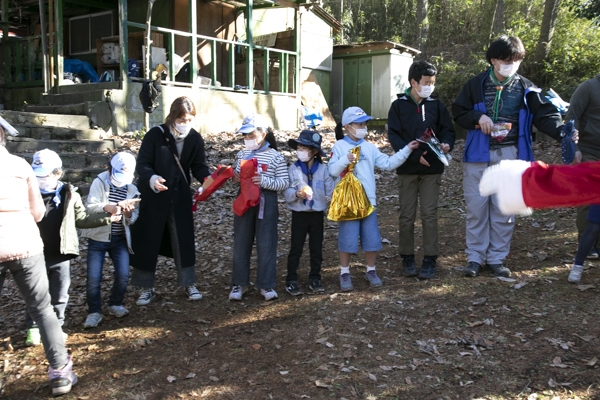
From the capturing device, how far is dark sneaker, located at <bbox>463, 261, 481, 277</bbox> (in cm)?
561

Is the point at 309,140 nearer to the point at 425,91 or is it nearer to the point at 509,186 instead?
the point at 425,91

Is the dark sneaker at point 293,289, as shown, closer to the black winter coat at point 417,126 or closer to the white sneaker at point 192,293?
the white sneaker at point 192,293

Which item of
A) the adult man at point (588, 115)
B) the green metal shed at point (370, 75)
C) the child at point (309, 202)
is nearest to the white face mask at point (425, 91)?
the child at point (309, 202)

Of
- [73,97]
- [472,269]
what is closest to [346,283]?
[472,269]

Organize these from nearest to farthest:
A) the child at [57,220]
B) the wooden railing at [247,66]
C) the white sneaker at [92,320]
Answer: the child at [57,220]
the white sneaker at [92,320]
the wooden railing at [247,66]

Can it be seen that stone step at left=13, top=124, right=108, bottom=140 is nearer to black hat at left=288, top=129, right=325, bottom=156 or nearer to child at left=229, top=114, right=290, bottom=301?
child at left=229, top=114, right=290, bottom=301

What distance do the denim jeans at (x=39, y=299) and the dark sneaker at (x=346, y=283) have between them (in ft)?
8.64

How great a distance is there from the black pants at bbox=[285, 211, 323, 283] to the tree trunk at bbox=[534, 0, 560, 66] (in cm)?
1373

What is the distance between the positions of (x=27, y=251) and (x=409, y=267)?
373 centimetres

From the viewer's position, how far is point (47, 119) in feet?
37.6

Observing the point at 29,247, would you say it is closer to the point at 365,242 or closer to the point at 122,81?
the point at 365,242

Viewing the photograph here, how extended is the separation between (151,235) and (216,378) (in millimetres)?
1834

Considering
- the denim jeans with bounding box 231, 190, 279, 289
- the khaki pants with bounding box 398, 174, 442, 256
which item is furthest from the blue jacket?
the denim jeans with bounding box 231, 190, 279, 289

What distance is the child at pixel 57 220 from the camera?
4391 millimetres
